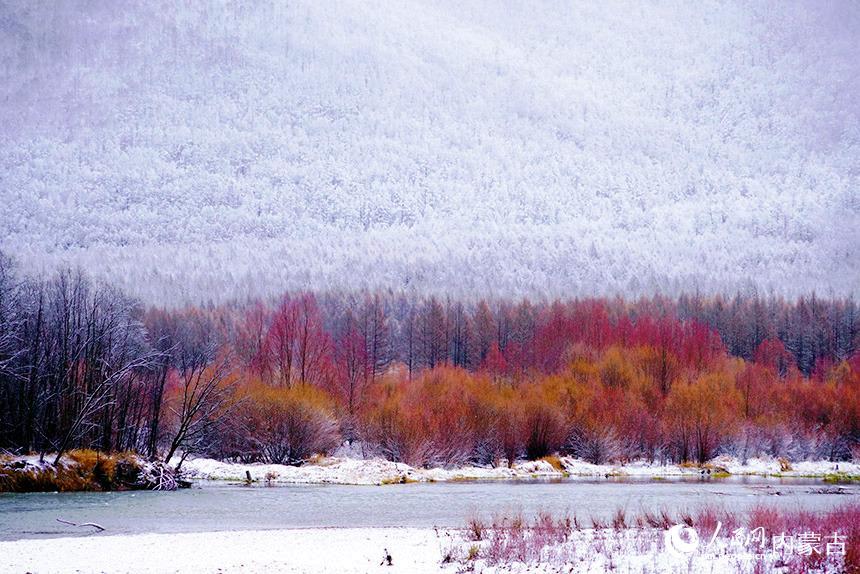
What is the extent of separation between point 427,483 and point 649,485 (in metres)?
13.9

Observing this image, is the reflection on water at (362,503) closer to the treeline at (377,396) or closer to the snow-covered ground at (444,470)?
the snow-covered ground at (444,470)

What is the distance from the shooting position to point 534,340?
11038cm

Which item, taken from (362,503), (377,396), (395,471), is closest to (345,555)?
(362,503)

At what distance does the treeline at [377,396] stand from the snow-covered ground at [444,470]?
2152 mm

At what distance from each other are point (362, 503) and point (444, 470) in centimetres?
2268

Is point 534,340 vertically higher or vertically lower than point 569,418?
higher

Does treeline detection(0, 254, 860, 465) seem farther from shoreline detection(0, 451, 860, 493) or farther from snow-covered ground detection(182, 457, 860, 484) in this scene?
snow-covered ground detection(182, 457, 860, 484)

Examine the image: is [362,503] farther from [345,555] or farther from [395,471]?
[345,555]

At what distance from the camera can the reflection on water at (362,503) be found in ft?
110

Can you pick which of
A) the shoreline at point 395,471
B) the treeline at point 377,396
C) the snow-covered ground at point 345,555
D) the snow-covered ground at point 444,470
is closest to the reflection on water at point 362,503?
the shoreline at point 395,471

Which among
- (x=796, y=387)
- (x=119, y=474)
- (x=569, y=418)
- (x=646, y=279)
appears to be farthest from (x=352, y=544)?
(x=646, y=279)

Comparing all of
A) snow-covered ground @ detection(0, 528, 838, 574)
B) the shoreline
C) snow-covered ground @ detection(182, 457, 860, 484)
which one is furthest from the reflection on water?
snow-covered ground @ detection(0, 528, 838, 574)

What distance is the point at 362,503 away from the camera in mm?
42531

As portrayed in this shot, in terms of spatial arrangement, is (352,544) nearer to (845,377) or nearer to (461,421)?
(461,421)
